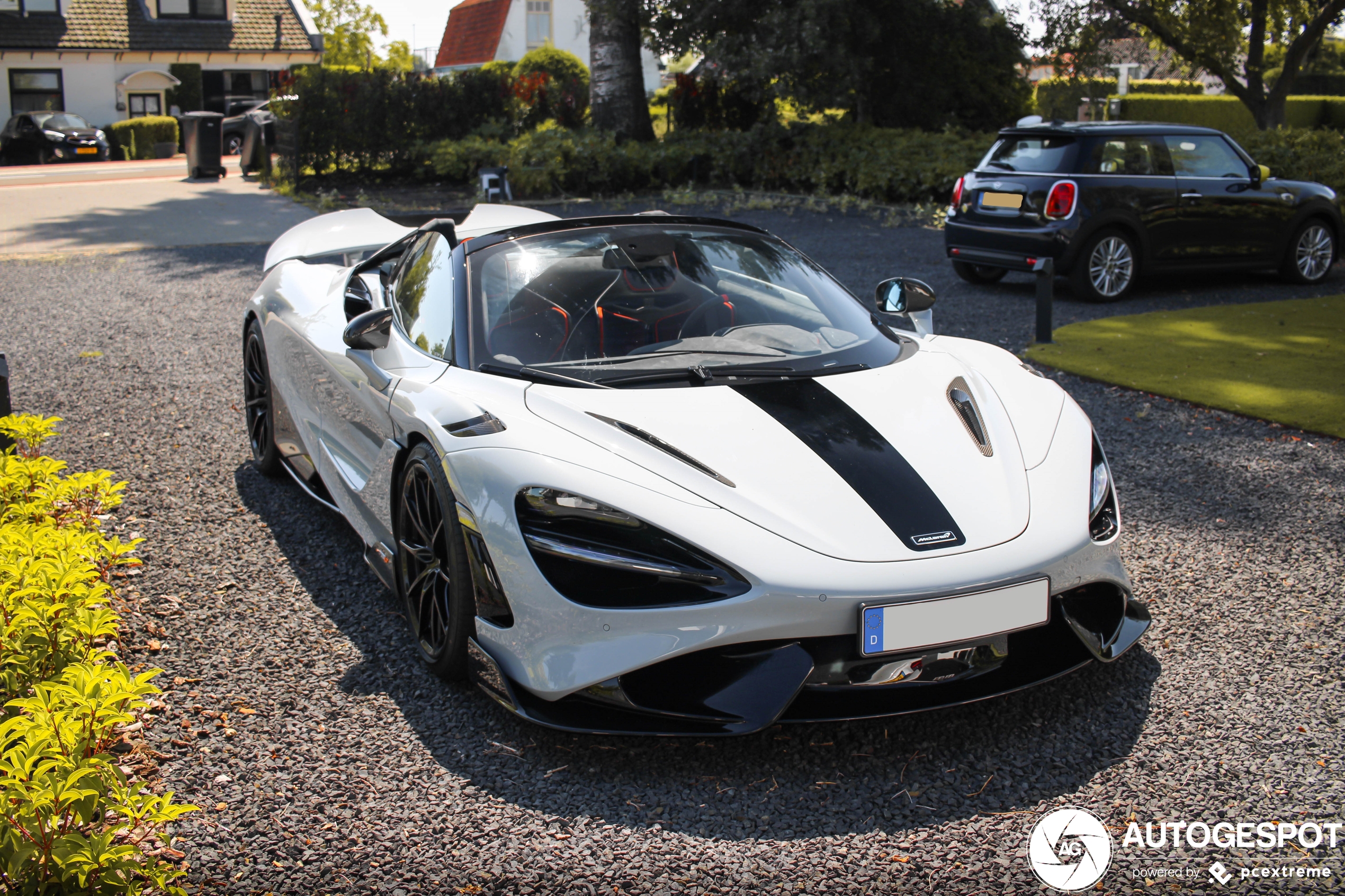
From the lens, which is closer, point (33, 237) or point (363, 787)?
point (363, 787)

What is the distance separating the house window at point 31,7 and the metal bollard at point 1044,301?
37.9m

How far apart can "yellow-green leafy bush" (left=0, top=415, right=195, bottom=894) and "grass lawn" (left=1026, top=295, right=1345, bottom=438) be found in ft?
19.1

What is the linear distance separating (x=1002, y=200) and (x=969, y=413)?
7191 millimetres

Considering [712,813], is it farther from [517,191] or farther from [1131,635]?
[517,191]

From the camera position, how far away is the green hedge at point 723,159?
1708 centimetres

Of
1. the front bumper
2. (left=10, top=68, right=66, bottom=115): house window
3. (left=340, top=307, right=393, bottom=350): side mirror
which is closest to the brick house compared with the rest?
(left=10, top=68, right=66, bottom=115): house window

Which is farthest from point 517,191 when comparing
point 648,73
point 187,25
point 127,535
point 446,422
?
point 648,73

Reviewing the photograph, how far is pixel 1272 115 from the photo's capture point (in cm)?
1966

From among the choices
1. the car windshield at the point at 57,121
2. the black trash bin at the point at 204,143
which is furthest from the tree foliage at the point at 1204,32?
the car windshield at the point at 57,121

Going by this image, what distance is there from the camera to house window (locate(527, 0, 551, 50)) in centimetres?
5375

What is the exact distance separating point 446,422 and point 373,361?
0.81 m

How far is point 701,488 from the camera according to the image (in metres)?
2.85

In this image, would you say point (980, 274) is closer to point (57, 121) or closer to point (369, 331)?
point (369, 331)

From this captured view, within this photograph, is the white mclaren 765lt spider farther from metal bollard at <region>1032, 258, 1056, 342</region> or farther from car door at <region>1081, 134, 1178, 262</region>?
car door at <region>1081, 134, 1178, 262</region>
